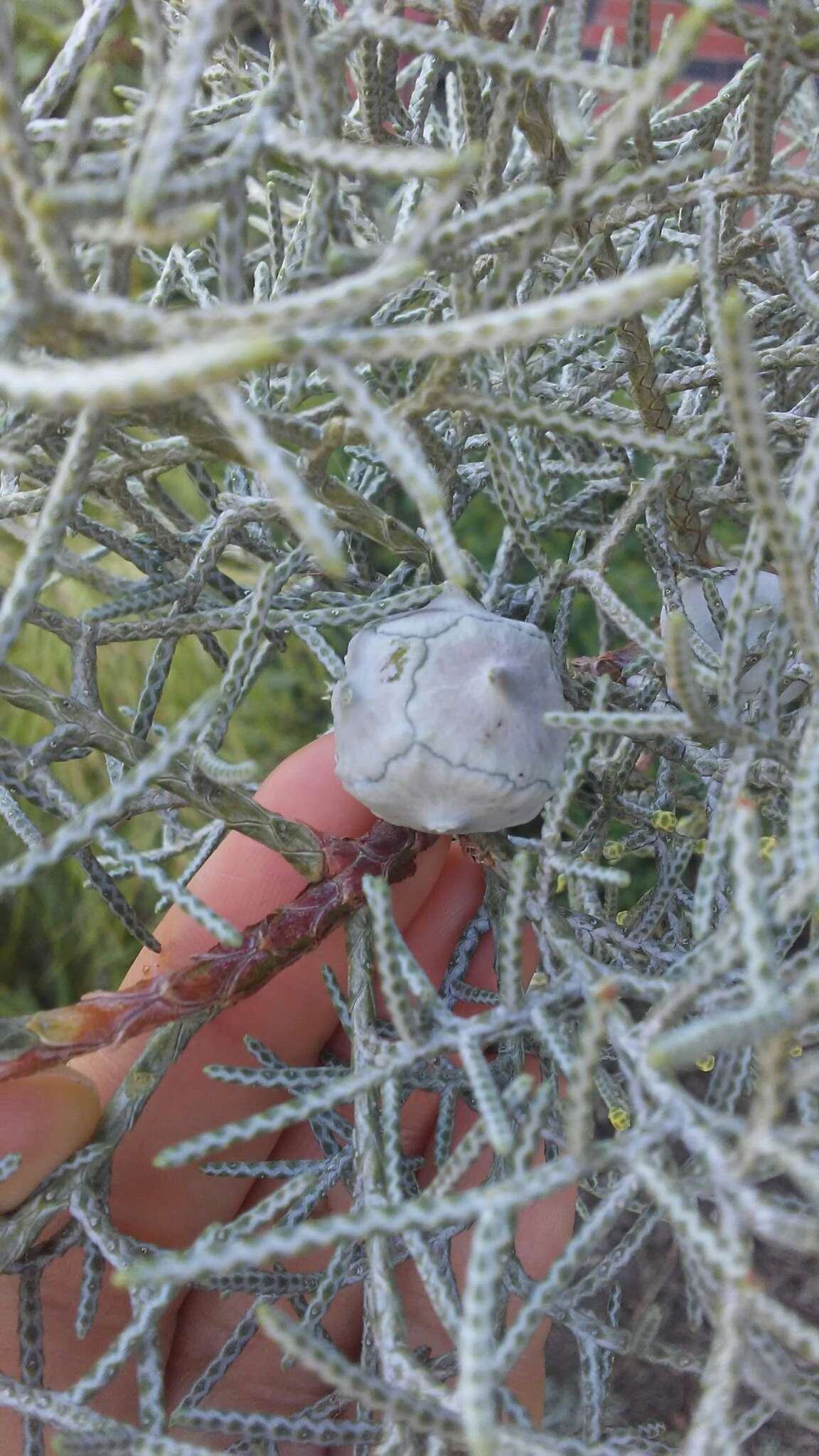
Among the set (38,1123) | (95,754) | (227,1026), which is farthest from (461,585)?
(95,754)

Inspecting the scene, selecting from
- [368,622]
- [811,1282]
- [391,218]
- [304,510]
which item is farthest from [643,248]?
[811,1282]

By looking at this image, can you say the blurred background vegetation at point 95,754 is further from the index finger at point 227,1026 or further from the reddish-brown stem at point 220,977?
the reddish-brown stem at point 220,977

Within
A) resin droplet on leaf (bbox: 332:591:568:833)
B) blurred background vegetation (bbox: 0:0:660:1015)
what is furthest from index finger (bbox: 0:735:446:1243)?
blurred background vegetation (bbox: 0:0:660:1015)

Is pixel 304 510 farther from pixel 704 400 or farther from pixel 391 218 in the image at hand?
pixel 391 218

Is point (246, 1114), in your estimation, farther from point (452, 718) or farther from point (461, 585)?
point (461, 585)

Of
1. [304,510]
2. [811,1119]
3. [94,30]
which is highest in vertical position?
[94,30]
